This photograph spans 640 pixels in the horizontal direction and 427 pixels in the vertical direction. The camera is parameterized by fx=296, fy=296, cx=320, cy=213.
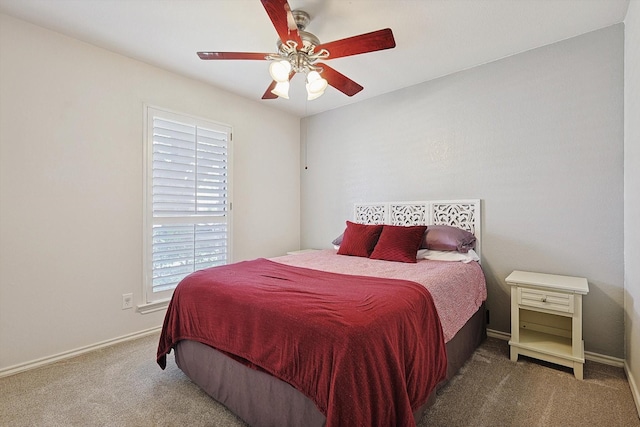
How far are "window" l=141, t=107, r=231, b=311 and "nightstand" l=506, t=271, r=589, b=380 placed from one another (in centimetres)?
294

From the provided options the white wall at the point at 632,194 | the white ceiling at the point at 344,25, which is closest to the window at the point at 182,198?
the white ceiling at the point at 344,25

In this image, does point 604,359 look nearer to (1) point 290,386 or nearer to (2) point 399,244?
(2) point 399,244

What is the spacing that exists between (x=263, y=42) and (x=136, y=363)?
110 inches

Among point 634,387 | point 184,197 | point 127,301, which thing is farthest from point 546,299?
point 127,301

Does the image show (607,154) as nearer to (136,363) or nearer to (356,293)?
(356,293)

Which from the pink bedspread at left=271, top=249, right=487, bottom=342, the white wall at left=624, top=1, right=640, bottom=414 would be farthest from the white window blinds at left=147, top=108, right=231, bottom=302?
the white wall at left=624, top=1, right=640, bottom=414

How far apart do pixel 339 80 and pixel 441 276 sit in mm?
1636

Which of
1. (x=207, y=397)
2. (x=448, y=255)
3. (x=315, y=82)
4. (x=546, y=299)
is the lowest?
(x=207, y=397)

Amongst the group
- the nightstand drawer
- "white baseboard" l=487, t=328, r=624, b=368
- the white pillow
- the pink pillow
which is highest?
the pink pillow

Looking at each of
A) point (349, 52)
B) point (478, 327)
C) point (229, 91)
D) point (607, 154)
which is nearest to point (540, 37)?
point (607, 154)

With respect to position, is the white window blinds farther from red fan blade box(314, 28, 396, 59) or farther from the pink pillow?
the pink pillow

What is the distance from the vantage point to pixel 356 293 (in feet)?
5.31

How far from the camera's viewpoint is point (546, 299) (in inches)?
85.8

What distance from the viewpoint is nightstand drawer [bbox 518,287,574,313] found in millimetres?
2102
